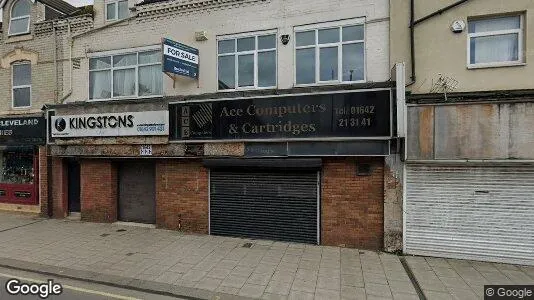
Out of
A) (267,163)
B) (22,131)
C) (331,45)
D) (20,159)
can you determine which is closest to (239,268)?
(267,163)

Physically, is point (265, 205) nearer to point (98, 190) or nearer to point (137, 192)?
point (137, 192)

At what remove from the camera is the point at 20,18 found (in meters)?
12.1

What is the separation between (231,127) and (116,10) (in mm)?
6039

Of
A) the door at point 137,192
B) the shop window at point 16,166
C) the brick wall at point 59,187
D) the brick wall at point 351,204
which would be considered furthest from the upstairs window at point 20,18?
the brick wall at point 351,204

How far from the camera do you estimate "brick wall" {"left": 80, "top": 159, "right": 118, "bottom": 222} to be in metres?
10.4

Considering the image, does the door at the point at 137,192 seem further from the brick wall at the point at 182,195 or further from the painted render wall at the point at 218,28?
the painted render wall at the point at 218,28

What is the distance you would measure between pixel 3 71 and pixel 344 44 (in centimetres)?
1234

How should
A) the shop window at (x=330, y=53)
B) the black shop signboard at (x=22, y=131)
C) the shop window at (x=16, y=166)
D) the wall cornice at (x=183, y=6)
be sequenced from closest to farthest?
1. the shop window at (x=330, y=53)
2. the wall cornice at (x=183, y=6)
3. the black shop signboard at (x=22, y=131)
4. the shop window at (x=16, y=166)

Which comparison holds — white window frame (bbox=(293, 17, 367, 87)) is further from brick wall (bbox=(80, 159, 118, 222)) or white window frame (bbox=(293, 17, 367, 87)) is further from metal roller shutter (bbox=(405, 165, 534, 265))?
brick wall (bbox=(80, 159, 118, 222))

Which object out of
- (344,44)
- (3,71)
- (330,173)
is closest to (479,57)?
(344,44)

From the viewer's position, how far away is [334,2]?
8320mm

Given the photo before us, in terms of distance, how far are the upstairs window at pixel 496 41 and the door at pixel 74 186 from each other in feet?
40.0

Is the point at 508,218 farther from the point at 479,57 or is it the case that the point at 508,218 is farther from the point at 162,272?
the point at 162,272

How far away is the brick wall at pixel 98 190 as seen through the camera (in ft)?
34.2
